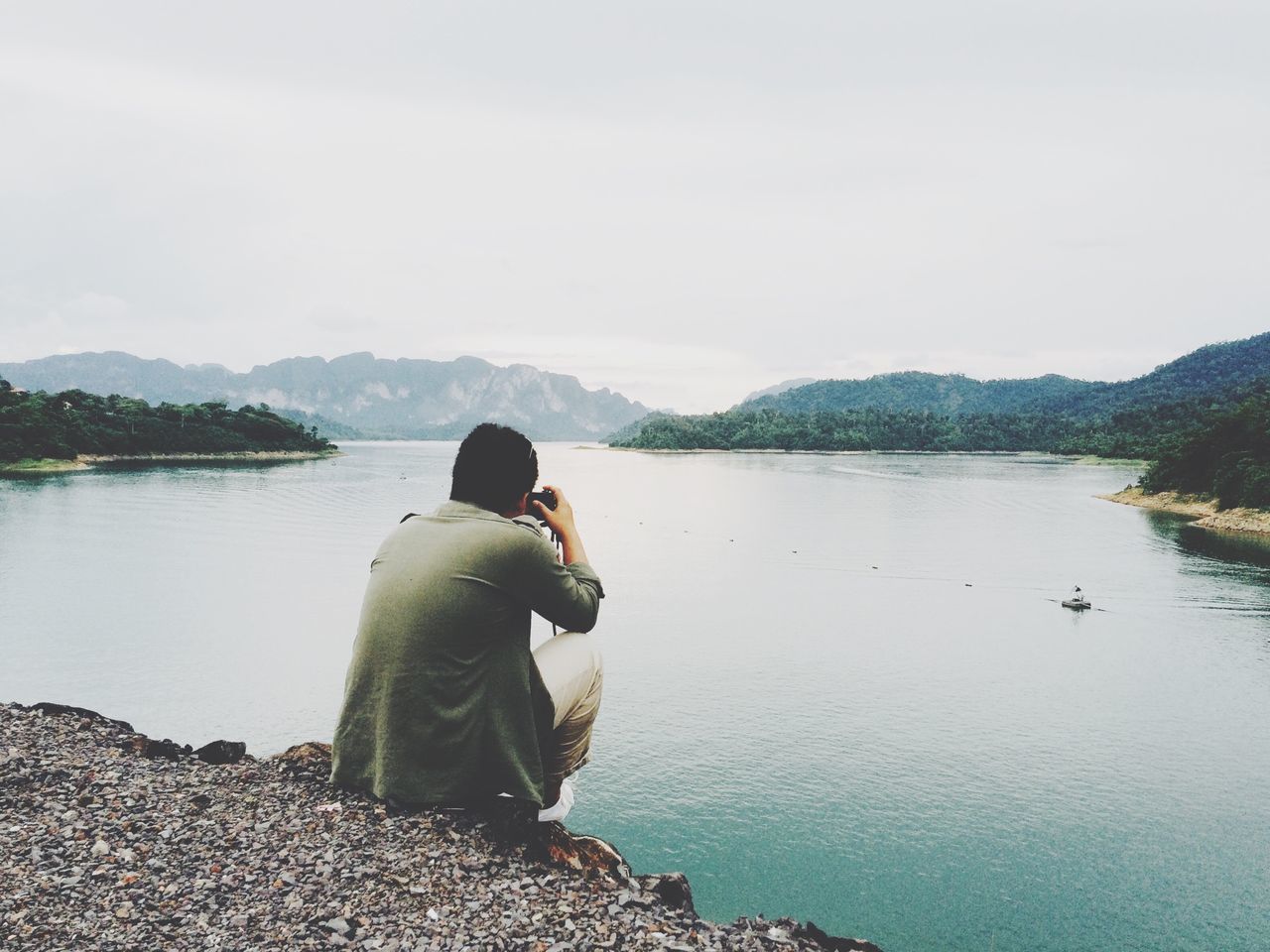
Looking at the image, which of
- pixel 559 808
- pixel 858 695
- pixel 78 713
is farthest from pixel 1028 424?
pixel 559 808

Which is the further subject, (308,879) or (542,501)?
(542,501)

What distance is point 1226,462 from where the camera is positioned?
5369 centimetres

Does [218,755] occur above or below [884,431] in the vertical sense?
below

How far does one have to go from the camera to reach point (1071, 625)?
2611 centimetres

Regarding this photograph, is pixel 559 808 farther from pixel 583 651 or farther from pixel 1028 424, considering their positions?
pixel 1028 424

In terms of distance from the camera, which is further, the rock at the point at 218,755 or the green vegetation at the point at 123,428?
the green vegetation at the point at 123,428

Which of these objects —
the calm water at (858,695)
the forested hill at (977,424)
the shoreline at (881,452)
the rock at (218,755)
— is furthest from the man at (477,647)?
the shoreline at (881,452)

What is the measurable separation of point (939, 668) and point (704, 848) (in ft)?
38.8

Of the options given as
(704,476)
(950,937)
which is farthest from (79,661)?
(704,476)

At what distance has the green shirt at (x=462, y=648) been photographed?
3.83 metres

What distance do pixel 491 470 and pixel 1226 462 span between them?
63827mm

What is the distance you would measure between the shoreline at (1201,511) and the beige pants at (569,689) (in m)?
54.5

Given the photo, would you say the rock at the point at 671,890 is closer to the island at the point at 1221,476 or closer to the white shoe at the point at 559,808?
the white shoe at the point at 559,808

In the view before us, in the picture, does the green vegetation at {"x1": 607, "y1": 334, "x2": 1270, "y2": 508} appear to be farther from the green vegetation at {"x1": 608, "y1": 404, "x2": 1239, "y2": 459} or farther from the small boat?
the small boat
